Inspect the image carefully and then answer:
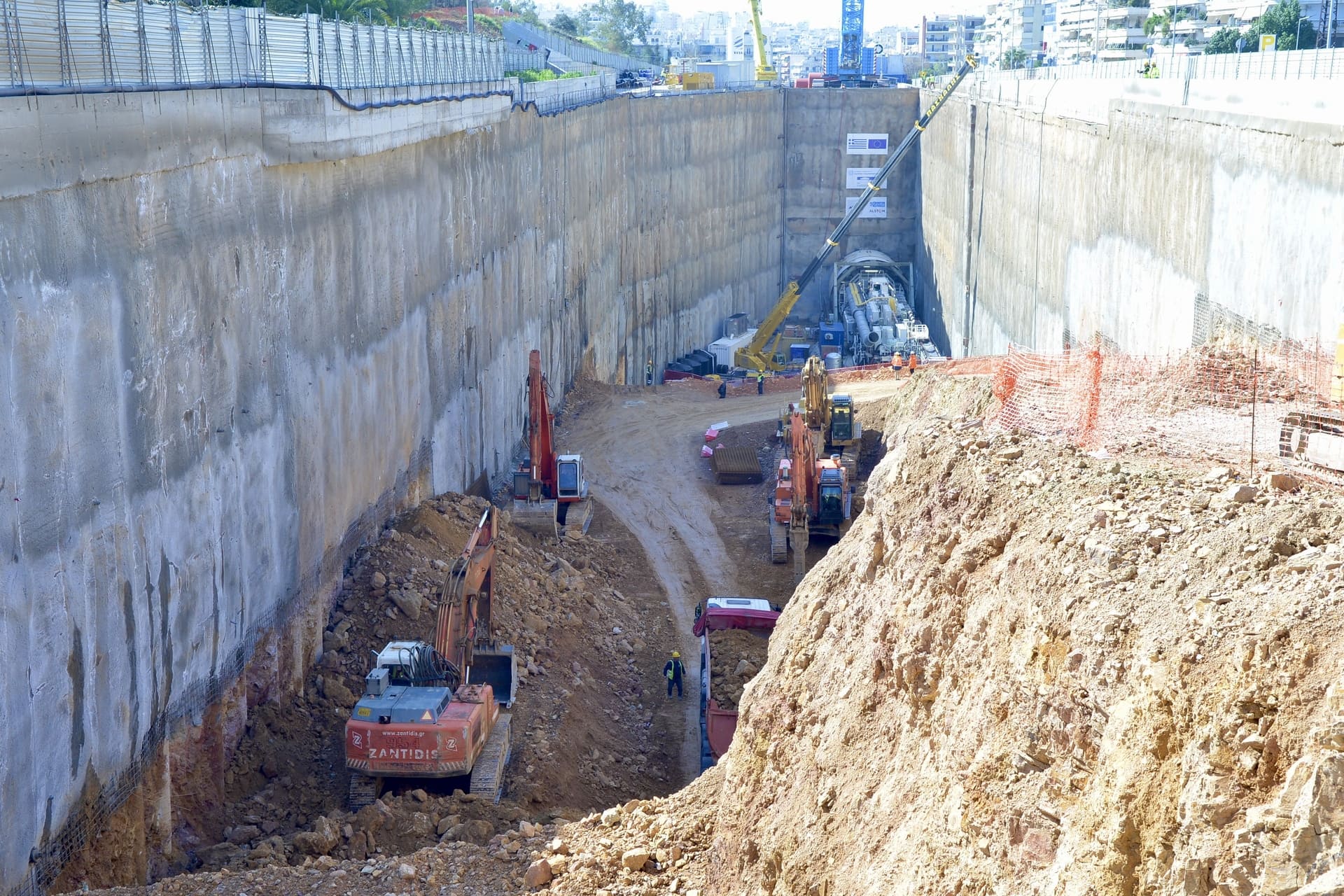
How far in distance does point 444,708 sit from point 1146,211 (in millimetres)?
21664

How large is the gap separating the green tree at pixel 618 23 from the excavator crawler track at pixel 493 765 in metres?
136

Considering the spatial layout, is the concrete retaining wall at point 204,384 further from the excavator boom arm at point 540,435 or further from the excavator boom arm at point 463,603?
the excavator boom arm at point 463,603

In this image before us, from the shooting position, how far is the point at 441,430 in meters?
32.4

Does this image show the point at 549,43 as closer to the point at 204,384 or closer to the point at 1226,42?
the point at 1226,42

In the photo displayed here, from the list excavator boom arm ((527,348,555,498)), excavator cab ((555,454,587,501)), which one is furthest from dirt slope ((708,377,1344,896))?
excavator cab ((555,454,587,501))

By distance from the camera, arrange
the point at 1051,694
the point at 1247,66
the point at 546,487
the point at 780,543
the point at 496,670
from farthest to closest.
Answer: the point at 546,487
the point at 780,543
the point at 1247,66
the point at 496,670
the point at 1051,694

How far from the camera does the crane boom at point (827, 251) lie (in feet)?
213

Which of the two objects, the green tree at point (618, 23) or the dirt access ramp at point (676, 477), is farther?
the green tree at point (618, 23)

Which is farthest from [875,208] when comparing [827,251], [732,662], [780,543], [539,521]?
[732,662]

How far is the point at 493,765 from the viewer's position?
2002cm

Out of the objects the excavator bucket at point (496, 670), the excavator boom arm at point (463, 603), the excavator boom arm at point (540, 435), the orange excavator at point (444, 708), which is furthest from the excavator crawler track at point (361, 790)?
the excavator boom arm at point (540, 435)

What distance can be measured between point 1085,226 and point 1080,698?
105 ft

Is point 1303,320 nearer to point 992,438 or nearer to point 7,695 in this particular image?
A: point 992,438

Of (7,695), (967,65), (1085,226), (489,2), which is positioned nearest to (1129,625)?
(7,695)
